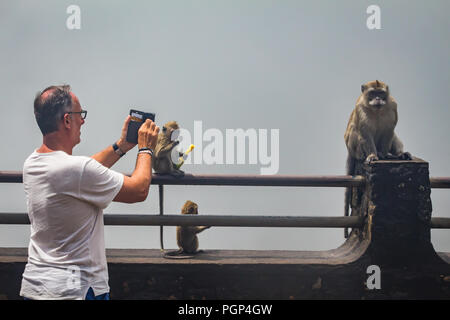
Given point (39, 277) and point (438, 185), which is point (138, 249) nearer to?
point (39, 277)

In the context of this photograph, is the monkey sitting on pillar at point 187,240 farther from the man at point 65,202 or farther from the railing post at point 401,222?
the man at point 65,202

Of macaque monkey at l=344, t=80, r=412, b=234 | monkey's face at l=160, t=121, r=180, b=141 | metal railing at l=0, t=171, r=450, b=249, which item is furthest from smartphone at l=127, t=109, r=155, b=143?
macaque monkey at l=344, t=80, r=412, b=234

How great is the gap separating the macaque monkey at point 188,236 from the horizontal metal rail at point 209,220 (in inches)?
18.8

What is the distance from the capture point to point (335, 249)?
13.8ft

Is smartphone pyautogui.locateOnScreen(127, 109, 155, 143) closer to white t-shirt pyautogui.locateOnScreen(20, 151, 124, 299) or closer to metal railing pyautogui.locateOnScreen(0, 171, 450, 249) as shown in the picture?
white t-shirt pyautogui.locateOnScreen(20, 151, 124, 299)

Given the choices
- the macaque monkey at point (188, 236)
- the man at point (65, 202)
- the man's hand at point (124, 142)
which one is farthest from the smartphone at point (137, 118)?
the macaque monkey at point (188, 236)

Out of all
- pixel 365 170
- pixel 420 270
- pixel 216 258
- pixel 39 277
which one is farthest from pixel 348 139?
pixel 39 277

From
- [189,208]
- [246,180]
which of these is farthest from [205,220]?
[189,208]

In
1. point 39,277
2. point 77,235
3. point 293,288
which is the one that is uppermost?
point 77,235

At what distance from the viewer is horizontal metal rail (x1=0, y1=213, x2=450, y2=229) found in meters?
3.63

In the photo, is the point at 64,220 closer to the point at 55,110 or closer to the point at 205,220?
the point at 55,110

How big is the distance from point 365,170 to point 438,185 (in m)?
0.54

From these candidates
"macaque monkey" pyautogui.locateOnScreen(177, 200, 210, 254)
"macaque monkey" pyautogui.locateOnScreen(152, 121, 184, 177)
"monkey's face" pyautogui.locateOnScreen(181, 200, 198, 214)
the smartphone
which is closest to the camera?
the smartphone

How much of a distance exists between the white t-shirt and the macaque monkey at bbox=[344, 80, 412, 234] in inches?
129
